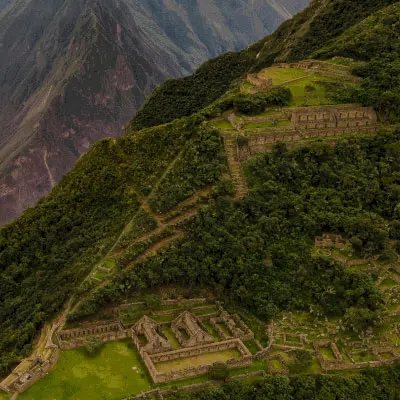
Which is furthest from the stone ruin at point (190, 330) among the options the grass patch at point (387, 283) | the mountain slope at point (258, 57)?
the mountain slope at point (258, 57)

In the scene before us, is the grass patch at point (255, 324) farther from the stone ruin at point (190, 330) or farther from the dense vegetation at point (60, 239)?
the dense vegetation at point (60, 239)

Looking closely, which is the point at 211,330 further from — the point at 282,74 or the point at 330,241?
the point at 282,74

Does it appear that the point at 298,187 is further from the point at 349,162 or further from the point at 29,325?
the point at 29,325

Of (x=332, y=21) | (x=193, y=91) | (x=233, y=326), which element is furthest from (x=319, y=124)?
(x=193, y=91)

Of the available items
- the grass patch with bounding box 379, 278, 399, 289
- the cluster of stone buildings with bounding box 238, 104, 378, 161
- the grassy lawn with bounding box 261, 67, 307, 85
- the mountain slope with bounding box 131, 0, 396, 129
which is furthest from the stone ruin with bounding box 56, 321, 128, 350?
the mountain slope with bounding box 131, 0, 396, 129

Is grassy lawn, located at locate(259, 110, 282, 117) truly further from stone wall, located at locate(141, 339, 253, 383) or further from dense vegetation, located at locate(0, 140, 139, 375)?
stone wall, located at locate(141, 339, 253, 383)

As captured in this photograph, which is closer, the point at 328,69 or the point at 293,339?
the point at 293,339
